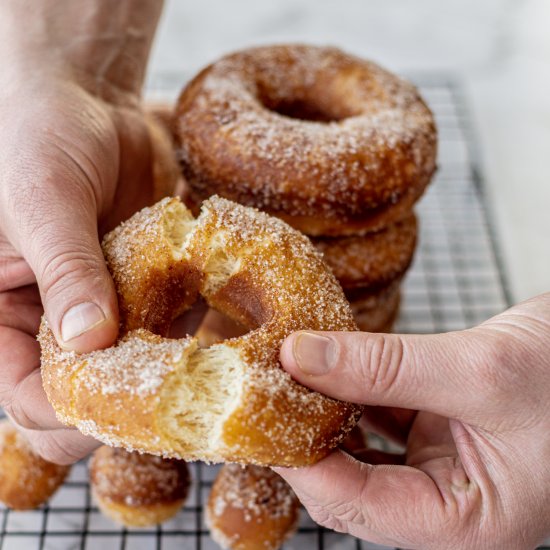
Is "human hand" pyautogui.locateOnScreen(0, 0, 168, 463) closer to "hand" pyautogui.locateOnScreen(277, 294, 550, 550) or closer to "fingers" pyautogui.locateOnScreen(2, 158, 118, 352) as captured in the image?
"fingers" pyautogui.locateOnScreen(2, 158, 118, 352)

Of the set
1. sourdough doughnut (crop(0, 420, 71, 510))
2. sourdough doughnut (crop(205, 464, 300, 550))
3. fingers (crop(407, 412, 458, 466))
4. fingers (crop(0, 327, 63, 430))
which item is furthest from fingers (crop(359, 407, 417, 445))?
sourdough doughnut (crop(0, 420, 71, 510))

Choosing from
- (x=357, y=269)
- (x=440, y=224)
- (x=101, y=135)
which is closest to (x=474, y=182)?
(x=440, y=224)

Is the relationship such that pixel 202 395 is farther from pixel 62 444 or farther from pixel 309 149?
pixel 309 149

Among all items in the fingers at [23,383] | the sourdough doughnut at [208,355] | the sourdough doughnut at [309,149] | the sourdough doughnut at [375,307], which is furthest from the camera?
the sourdough doughnut at [375,307]

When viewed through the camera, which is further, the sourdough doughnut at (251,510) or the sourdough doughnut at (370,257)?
the sourdough doughnut at (370,257)

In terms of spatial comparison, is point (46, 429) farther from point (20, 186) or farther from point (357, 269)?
point (357, 269)

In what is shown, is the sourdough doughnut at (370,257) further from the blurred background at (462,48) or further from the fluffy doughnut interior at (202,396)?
the blurred background at (462,48)

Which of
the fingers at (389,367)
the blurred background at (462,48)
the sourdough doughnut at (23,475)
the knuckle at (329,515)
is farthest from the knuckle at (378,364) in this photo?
the blurred background at (462,48)
